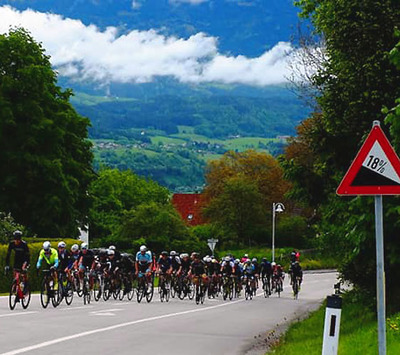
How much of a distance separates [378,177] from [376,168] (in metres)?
0.10

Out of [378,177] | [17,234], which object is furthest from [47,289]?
[378,177]

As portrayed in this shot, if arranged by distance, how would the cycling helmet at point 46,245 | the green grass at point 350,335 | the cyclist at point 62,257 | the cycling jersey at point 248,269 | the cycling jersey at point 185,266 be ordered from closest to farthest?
the green grass at point 350,335 → the cycling helmet at point 46,245 → the cyclist at point 62,257 → the cycling jersey at point 185,266 → the cycling jersey at point 248,269

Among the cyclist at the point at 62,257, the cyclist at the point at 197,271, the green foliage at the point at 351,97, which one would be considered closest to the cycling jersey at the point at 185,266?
the cyclist at the point at 197,271

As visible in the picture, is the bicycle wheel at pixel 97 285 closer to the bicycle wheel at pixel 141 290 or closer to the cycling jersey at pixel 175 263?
the bicycle wheel at pixel 141 290

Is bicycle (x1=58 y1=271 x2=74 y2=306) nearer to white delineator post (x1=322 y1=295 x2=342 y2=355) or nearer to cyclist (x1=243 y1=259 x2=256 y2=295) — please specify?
cyclist (x1=243 y1=259 x2=256 y2=295)

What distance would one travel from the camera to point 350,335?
1692cm

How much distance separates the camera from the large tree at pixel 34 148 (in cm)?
5112

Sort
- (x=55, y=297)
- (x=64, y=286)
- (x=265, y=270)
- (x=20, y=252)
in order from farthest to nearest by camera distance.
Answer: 1. (x=265, y=270)
2. (x=64, y=286)
3. (x=55, y=297)
4. (x=20, y=252)

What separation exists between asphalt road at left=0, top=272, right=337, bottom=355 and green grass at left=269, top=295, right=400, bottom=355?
87 centimetres

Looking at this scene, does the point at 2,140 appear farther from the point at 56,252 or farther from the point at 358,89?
the point at 358,89

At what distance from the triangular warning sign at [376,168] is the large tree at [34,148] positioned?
40.9m

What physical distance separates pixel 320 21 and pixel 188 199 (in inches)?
5226

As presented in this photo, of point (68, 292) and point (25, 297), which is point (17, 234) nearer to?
point (25, 297)

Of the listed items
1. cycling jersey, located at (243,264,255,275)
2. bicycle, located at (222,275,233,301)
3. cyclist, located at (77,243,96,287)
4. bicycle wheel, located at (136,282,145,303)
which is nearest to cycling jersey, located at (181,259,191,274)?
bicycle wheel, located at (136,282,145,303)
